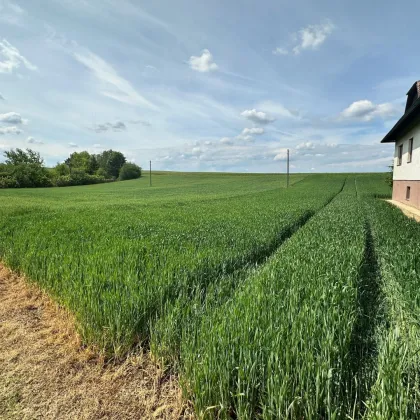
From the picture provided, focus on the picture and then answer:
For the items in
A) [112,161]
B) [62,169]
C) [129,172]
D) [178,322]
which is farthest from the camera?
[112,161]

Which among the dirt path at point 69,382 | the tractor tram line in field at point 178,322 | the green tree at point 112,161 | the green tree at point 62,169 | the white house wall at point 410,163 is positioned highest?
the green tree at point 112,161

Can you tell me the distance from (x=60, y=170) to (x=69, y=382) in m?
97.3

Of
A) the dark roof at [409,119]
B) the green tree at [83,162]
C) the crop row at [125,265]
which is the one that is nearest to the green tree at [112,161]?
the green tree at [83,162]

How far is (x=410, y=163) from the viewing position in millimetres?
18953

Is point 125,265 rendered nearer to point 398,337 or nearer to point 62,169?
point 398,337

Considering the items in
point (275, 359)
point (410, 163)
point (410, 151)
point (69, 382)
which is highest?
point (410, 151)

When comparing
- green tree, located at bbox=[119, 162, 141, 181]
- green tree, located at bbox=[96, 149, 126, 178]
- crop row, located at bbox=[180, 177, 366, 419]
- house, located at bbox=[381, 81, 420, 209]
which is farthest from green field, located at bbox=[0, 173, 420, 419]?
green tree, located at bbox=[96, 149, 126, 178]

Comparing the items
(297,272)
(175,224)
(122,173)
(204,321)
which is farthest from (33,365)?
(122,173)

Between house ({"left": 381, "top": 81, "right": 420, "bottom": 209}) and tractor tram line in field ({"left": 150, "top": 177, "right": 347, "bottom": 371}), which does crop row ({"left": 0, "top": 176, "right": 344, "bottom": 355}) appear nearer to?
tractor tram line in field ({"left": 150, "top": 177, "right": 347, "bottom": 371})

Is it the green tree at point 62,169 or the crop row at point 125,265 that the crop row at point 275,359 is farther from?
the green tree at point 62,169

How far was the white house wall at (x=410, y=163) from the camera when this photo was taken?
1722 centimetres

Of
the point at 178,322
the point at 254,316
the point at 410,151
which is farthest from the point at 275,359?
the point at 410,151

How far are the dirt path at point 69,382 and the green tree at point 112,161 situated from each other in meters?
112

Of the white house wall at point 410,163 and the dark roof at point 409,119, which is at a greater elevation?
the dark roof at point 409,119
